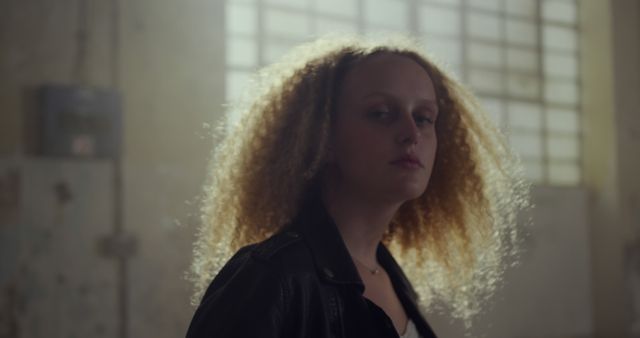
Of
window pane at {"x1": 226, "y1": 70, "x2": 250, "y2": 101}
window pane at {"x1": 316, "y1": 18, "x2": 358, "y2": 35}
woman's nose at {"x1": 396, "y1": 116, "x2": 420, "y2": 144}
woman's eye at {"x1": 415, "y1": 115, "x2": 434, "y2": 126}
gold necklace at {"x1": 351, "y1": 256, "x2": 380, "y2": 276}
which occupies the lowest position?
gold necklace at {"x1": 351, "y1": 256, "x2": 380, "y2": 276}

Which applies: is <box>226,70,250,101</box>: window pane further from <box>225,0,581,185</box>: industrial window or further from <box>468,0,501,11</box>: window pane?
<box>468,0,501,11</box>: window pane

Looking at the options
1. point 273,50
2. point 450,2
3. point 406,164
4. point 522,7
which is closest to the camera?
point 406,164

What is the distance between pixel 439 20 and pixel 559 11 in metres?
1.69

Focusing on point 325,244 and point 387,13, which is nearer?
point 325,244

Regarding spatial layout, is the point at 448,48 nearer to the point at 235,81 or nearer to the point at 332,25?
the point at 332,25

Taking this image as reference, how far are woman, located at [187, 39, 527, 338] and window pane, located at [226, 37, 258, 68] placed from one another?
3518mm

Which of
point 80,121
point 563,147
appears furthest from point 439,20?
point 80,121

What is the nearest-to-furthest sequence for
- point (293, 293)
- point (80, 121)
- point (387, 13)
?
1. point (293, 293)
2. point (80, 121)
3. point (387, 13)

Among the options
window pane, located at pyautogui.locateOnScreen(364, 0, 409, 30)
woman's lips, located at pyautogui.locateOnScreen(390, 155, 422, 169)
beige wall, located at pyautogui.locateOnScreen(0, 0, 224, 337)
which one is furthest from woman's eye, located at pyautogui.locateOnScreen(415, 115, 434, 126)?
window pane, located at pyautogui.locateOnScreen(364, 0, 409, 30)

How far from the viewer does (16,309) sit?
14.0 ft

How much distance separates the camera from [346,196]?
1.74 m

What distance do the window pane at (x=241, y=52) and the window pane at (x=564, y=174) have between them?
3578mm

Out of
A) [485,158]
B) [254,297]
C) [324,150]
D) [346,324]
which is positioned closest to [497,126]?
[485,158]

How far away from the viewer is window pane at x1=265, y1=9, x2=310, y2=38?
5.72 metres
